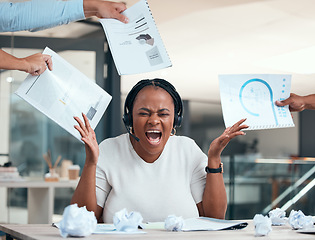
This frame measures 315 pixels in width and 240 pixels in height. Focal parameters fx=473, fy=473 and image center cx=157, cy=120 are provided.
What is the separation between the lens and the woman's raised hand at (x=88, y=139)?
1644 mm

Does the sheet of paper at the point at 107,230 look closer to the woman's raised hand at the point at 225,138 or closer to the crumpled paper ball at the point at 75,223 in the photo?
the crumpled paper ball at the point at 75,223

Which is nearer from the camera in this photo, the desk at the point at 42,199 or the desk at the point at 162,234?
the desk at the point at 162,234

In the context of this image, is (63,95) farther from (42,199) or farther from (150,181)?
(42,199)

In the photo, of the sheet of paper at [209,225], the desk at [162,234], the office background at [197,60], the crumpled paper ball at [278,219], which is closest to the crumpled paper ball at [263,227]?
the desk at [162,234]

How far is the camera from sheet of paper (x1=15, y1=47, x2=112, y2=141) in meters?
1.68

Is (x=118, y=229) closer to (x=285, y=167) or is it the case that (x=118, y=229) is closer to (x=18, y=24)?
(x=18, y=24)

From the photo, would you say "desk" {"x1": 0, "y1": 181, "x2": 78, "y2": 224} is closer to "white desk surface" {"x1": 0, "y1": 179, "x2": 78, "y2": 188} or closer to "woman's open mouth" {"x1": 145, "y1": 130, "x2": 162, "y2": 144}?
"white desk surface" {"x1": 0, "y1": 179, "x2": 78, "y2": 188}

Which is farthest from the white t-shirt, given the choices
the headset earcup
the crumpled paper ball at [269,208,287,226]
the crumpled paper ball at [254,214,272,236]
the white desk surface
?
the white desk surface

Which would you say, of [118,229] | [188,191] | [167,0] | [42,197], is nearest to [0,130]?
[42,197]

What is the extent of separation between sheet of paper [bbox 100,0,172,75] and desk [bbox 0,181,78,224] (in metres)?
2.61

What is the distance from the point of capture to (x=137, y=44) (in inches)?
70.2

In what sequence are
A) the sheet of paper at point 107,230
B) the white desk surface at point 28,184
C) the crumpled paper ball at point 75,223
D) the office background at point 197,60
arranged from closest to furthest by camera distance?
1. the crumpled paper ball at point 75,223
2. the sheet of paper at point 107,230
3. the white desk surface at point 28,184
4. the office background at point 197,60

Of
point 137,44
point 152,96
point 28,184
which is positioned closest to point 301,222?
point 152,96

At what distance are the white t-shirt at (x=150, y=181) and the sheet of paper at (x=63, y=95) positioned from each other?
0.22 meters
